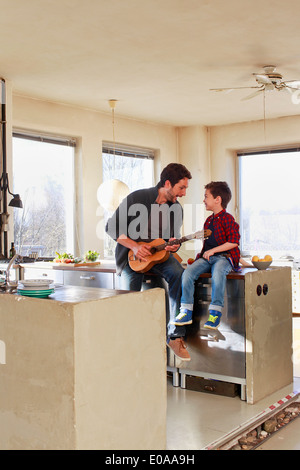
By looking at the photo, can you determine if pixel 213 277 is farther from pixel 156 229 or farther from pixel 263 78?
Answer: pixel 263 78

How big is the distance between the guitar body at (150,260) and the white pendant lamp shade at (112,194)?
2796 mm

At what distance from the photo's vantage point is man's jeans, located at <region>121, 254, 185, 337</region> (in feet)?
12.7

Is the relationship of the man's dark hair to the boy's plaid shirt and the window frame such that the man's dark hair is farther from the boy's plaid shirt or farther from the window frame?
the window frame

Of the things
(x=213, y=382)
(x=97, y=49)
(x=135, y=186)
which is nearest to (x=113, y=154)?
(x=135, y=186)

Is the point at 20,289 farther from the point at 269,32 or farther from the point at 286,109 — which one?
the point at 286,109

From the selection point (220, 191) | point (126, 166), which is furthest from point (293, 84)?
point (126, 166)

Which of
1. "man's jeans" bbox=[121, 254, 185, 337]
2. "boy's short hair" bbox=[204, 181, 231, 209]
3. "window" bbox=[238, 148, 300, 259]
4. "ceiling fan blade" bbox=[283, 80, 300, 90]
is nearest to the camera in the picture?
"man's jeans" bbox=[121, 254, 185, 337]

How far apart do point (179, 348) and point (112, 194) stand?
10.3 ft

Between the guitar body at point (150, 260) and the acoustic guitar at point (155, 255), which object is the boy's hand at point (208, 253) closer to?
the acoustic guitar at point (155, 255)

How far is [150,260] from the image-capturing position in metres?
3.78

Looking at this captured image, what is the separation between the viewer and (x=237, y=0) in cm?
377

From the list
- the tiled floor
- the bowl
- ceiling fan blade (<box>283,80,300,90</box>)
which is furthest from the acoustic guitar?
ceiling fan blade (<box>283,80,300,90</box>)

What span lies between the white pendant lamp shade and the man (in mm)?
2691

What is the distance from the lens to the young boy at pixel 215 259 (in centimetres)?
365
